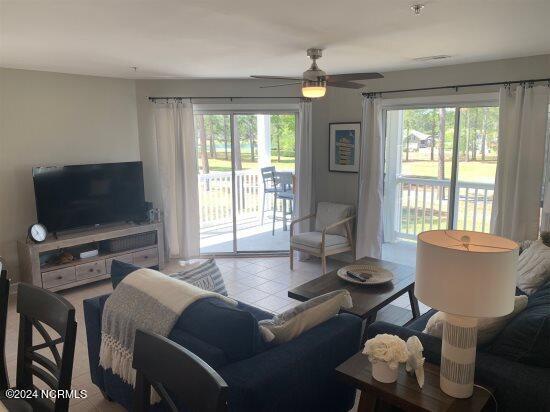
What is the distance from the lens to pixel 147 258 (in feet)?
16.5

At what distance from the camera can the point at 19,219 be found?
4.40m

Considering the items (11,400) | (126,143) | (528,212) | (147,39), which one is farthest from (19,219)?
(528,212)

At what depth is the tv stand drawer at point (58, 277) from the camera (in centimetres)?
421

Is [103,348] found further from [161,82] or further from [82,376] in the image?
[161,82]

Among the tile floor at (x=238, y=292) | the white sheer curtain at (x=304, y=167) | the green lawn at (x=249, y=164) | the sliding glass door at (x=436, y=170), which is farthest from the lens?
the green lawn at (x=249, y=164)

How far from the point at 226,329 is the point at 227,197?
14.2ft

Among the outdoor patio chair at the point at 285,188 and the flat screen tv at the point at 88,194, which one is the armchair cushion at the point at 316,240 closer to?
the outdoor patio chair at the point at 285,188

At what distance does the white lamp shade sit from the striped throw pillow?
1.52 m

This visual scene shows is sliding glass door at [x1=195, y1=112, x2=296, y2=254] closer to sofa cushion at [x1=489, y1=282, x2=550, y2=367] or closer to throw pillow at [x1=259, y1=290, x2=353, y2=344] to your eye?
throw pillow at [x1=259, y1=290, x2=353, y2=344]

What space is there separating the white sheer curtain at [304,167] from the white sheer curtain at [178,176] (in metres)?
1.35

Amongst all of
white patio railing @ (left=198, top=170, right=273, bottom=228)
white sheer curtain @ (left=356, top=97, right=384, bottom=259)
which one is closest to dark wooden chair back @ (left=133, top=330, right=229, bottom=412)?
white sheer curtain @ (left=356, top=97, right=384, bottom=259)

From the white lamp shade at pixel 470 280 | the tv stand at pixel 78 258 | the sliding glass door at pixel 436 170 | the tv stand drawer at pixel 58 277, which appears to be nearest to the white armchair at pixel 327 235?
the sliding glass door at pixel 436 170

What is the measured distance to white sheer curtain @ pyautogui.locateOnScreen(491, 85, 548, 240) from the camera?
12.3ft

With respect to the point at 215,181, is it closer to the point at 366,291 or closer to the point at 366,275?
the point at 366,275
